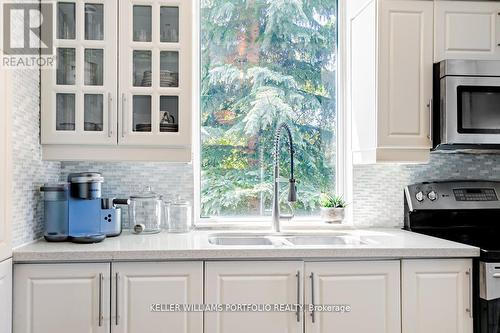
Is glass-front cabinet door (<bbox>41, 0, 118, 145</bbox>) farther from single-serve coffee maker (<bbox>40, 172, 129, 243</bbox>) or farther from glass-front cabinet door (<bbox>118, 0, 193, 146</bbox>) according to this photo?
single-serve coffee maker (<bbox>40, 172, 129, 243</bbox>)

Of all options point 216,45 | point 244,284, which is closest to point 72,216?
point 244,284

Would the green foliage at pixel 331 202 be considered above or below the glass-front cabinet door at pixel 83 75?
below

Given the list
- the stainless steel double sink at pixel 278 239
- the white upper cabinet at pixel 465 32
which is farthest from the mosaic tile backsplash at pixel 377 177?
the white upper cabinet at pixel 465 32

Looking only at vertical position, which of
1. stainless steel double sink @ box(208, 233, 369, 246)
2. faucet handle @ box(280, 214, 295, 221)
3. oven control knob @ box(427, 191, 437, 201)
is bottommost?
stainless steel double sink @ box(208, 233, 369, 246)

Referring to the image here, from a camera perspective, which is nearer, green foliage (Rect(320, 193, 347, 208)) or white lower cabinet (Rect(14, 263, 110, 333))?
white lower cabinet (Rect(14, 263, 110, 333))

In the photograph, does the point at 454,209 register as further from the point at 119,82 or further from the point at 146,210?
the point at 119,82

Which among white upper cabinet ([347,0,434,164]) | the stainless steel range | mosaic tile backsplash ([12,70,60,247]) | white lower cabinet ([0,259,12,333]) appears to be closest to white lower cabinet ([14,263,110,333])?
white lower cabinet ([0,259,12,333])

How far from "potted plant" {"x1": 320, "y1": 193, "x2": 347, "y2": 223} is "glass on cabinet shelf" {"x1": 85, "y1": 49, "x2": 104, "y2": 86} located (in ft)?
4.84

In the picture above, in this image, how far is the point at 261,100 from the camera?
286 cm

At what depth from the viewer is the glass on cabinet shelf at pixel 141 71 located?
7.72 ft

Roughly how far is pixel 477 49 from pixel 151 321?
7.22 feet

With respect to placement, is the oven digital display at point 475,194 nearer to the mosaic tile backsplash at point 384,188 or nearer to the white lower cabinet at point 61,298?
the mosaic tile backsplash at point 384,188

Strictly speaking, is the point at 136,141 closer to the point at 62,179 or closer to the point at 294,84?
the point at 62,179

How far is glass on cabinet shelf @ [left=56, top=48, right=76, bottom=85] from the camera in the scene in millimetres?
2309
